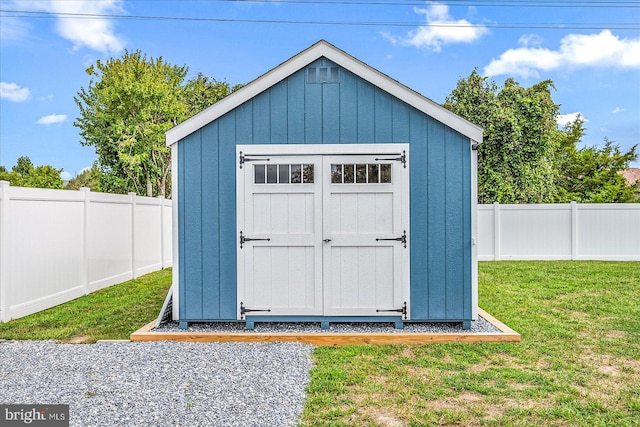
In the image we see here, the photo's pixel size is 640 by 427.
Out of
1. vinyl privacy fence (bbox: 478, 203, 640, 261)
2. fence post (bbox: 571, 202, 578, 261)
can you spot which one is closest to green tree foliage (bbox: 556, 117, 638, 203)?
vinyl privacy fence (bbox: 478, 203, 640, 261)

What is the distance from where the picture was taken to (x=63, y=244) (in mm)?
6723

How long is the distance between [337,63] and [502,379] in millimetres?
3604

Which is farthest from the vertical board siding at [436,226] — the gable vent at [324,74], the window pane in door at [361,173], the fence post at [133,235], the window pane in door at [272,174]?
the fence post at [133,235]

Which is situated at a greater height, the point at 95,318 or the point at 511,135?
the point at 511,135

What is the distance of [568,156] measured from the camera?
1962 centimetres

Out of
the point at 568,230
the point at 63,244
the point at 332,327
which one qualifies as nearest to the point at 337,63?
the point at 332,327

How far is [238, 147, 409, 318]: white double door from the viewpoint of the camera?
4.96 m

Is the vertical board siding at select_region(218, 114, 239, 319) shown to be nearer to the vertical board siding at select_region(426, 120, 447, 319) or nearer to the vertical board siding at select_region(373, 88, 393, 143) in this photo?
the vertical board siding at select_region(373, 88, 393, 143)

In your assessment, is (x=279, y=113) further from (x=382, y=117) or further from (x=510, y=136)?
(x=510, y=136)

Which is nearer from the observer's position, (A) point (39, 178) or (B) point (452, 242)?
(B) point (452, 242)

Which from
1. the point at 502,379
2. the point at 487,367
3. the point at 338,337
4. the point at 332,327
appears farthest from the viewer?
the point at 332,327

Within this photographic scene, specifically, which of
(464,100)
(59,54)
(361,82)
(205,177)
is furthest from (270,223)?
(59,54)

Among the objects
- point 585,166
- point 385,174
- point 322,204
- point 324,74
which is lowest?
point 322,204

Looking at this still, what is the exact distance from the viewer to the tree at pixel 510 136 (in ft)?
43.9
